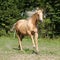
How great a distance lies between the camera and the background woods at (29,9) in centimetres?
2478

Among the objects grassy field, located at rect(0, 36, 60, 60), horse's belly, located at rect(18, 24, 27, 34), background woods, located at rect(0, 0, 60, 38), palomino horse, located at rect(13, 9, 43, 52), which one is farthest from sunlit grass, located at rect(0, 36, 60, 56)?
background woods, located at rect(0, 0, 60, 38)

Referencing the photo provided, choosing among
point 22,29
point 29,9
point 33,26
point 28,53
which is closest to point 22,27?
point 22,29

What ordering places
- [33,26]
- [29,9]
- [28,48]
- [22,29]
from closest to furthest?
[33,26] → [22,29] → [28,48] → [29,9]

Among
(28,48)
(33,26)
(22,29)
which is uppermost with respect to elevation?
(33,26)

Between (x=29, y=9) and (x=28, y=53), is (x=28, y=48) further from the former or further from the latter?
(x=29, y=9)

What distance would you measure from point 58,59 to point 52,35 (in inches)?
557

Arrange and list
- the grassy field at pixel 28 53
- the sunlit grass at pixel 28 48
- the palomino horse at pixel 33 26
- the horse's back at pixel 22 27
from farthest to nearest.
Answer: the horse's back at pixel 22 27
the sunlit grass at pixel 28 48
the palomino horse at pixel 33 26
the grassy field at pixel 28 53

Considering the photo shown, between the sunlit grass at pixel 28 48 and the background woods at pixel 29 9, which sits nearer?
the sunlit grass at pixel 28 48

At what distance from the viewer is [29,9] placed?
26641 mm

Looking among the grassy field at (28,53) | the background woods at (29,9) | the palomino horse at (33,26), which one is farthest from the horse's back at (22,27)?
the background woods at (29,9)

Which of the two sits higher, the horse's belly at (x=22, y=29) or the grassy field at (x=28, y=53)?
the horse's belly at (x=22, y=29)

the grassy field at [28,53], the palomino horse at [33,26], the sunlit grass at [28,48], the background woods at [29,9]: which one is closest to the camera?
the grassy field at [28,53]

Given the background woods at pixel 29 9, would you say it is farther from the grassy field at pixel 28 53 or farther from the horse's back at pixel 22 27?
the horse's back at pixel 22 27

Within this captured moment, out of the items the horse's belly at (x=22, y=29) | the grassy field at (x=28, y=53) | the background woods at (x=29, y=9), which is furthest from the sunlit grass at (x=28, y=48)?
the background woods at (x=29, y=9)
